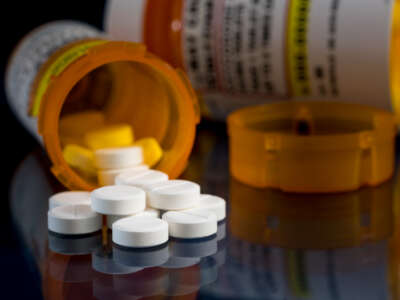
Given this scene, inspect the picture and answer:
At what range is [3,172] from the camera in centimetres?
99

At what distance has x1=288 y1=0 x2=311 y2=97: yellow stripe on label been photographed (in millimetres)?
958

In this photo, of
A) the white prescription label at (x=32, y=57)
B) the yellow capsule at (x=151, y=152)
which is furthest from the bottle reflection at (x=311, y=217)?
the white prescription label at (x=32, y=57)

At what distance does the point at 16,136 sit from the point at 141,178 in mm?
452

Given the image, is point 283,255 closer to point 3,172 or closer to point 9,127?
point 3,172

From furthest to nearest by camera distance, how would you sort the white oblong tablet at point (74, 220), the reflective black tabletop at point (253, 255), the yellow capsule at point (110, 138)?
the yellow capsule at point (110, 138), the white oblong tablet at point (74, 220), the reflective black tabletop at point (253, 255)

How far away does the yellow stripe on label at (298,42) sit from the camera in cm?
96

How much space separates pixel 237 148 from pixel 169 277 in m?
0.30

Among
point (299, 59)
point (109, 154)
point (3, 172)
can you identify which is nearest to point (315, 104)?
point (299, 59)

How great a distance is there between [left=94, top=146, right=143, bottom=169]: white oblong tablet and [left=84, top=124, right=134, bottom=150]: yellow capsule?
0.06 m

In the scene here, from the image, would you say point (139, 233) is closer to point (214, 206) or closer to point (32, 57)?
point (214, 206)

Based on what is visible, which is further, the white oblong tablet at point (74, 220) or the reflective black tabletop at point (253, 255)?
the white oblong tablet at point (74, 220)

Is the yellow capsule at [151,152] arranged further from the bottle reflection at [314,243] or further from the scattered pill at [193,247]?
the scattered pill at [193,247]

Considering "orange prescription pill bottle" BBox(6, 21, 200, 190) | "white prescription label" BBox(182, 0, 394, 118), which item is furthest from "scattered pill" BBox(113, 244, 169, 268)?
"white prescription label" BBox(182, 0, 394, 118)

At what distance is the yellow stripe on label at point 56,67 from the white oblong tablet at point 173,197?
0.22 meters
